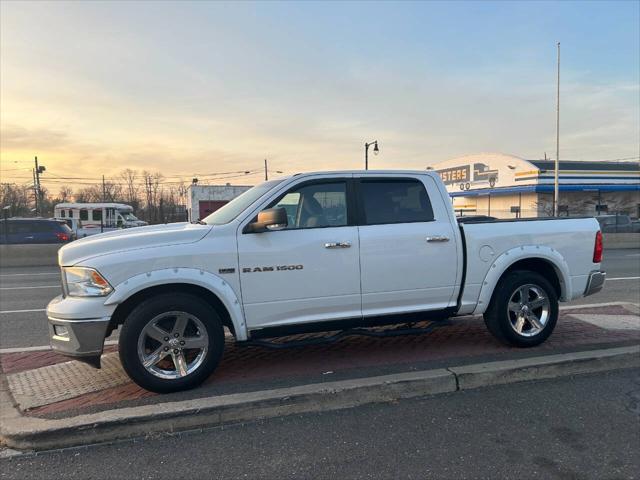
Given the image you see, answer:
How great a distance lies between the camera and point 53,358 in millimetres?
5195

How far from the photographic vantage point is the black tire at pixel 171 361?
12.6ft

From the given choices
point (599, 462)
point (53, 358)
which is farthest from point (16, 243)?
point (599, 462)

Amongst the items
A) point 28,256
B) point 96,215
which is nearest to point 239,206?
point 28,256

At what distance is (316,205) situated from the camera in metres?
4.56

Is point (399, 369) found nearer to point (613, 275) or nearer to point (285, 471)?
point (285, 471)

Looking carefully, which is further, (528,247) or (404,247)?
(528,247)

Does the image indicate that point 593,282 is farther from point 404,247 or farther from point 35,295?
point 35,295

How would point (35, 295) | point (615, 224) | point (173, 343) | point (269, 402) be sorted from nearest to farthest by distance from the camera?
1. point (269, 402)
2. point (173, 343)
3. point (35, 295)
4. point (615, 224)

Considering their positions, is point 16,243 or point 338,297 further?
point 16,243

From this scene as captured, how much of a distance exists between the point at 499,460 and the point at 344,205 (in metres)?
2.50

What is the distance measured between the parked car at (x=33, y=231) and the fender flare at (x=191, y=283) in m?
17.8

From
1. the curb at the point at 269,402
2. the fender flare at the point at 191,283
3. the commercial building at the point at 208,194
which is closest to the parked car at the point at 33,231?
the curb at the point at 269,402

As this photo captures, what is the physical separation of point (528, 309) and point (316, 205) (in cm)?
257

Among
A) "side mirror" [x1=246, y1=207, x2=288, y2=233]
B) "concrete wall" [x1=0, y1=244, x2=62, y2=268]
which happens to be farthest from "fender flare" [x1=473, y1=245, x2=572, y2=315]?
"concrete wall" [x1=0, y1=244, x2=62, y2=268]
